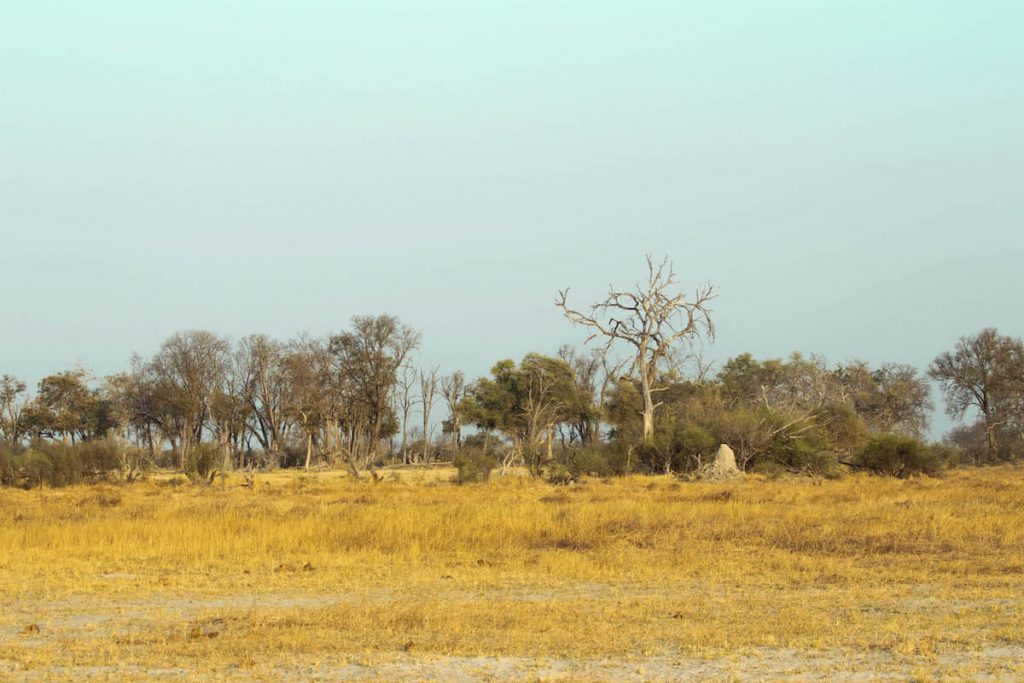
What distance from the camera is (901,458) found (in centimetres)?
3688

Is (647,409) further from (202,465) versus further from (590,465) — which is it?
(202,465)

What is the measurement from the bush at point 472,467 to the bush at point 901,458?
14521mm

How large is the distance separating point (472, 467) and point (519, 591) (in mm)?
23359

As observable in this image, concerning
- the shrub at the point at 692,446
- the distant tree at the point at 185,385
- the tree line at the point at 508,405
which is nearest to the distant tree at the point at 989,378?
the tree line at the point at 508,405

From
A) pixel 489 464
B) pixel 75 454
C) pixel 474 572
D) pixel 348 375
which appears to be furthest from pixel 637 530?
pixel 348 375

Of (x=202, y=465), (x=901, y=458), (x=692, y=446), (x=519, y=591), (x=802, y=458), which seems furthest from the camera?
(x=692, y=446)

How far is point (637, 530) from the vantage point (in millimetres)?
16641

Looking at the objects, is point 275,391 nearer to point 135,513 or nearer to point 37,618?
point 135,513

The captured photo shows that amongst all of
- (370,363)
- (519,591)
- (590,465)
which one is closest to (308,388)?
(370,363)

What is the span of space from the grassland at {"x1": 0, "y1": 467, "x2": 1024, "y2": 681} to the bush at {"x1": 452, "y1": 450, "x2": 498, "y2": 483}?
12423 mm

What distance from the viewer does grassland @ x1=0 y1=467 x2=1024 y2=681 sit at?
7965 millimetres

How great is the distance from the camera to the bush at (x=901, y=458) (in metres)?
36.8

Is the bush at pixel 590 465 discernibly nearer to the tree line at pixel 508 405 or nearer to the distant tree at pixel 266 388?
the tree line at pixel 508 405

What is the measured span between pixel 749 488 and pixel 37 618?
2119cm
